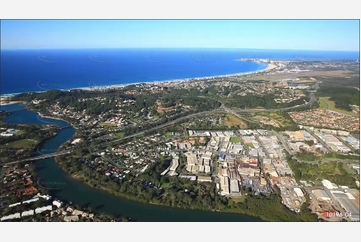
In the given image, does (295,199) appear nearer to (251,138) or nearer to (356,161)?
(356,161)

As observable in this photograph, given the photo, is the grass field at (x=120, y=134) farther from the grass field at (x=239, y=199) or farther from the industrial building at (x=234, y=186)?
the grass field at (x=239, y=199)

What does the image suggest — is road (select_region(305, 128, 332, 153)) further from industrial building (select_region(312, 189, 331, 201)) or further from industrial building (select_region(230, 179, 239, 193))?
industrial building (select_region(230, 179, 239, 193))

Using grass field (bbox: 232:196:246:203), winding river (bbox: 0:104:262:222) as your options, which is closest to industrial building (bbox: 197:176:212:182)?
grass field (bbox: 232:196:246:203)

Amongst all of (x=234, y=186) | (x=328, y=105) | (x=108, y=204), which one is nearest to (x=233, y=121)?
(x=328, y=105)

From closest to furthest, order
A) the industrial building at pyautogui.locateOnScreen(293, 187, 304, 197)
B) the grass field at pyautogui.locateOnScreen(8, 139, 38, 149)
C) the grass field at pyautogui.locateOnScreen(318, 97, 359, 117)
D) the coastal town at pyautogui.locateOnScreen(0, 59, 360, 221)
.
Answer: the coastal town at pyautogui.locateOnScreen(0, 59, 360, 221)
the industrial building at pyautogui.locateOnScreen(293, 187, 304, 197)
the grass field at pyautogui.locateOnScreen(8, 139, 38, 149)
the grass field at pyautogui.locateOnScreen(318, 97, 359, 117)

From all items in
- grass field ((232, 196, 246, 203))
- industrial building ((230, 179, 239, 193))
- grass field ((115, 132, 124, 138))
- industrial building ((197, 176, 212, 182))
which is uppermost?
grass field ((115, 132, 124, 138))

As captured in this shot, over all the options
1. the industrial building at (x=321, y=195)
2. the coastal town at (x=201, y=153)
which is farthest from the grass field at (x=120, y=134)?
the industrial building at (x=321, y=195)
